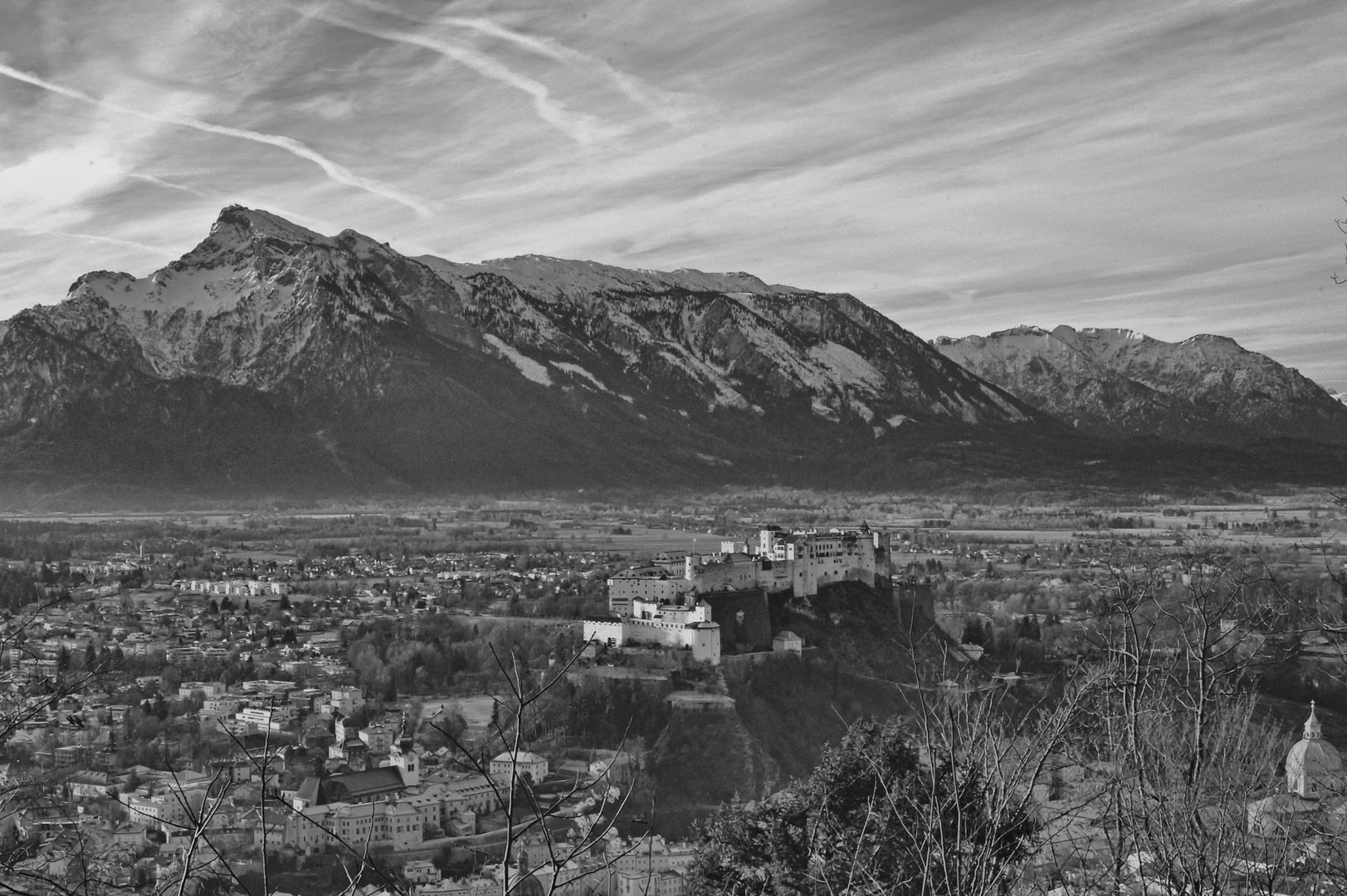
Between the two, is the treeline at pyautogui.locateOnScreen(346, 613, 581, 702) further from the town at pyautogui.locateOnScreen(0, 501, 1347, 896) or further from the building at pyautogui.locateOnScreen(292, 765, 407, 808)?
the building at pyautogui.locateOnScreen(292, 765, 407, 808)

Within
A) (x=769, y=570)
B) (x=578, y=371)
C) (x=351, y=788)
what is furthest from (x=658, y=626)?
(x=578, y=371)

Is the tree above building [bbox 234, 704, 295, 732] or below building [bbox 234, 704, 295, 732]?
above

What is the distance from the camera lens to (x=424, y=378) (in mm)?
149250

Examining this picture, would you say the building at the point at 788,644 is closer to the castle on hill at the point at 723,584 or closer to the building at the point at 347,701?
the castle on hill at the point at 723,584

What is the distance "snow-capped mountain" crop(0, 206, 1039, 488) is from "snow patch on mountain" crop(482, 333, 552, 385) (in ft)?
0.91

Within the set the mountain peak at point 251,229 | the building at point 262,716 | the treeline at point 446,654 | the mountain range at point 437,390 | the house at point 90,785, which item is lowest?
the house at point 90,785

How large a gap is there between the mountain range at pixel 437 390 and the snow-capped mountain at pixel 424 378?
269mm

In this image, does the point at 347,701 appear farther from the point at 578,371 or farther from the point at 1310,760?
the point at 578,371

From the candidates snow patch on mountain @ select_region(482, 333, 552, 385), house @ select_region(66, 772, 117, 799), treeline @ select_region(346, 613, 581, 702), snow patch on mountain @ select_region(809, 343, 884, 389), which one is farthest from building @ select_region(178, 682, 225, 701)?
snow patch on mountain @ select_region(809, 343, 884, 389)

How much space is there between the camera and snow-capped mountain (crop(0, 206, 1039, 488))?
140m

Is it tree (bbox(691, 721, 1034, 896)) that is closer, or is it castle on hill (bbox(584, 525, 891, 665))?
tree (bbox(691, 721, 1034, 896))

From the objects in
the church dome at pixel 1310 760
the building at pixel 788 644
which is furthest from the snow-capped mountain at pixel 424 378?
the church dome at pixel 1310 760

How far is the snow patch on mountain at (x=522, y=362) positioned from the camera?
161375 millimetres

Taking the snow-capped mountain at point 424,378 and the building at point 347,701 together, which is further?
the snow-capped mountain at point 424,378
